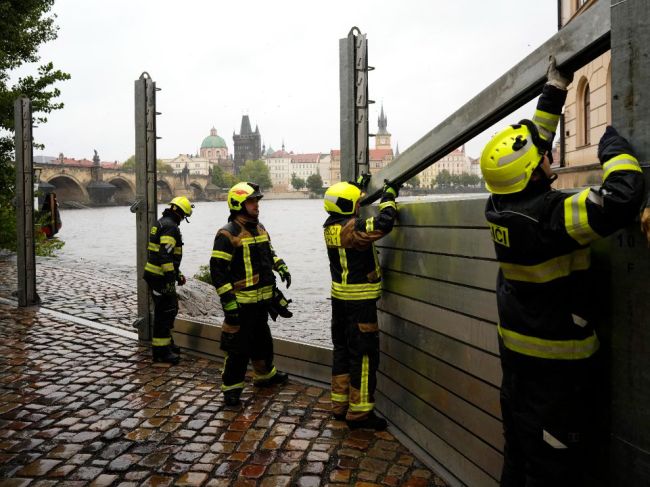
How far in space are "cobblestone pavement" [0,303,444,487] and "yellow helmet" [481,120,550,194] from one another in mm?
2131

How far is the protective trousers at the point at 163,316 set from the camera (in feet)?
22.3

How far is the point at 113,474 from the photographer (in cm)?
396

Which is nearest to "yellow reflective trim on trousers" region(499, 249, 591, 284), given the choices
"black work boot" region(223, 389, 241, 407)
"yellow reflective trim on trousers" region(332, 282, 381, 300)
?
"yellow reflective trim on trousers" region(332, 282, 381, 300)

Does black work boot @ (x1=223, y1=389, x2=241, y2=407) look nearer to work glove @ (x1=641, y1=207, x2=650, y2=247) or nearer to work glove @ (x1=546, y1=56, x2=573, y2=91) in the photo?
work glove @ (x1=546, y1=56, x2=573, y2=91)

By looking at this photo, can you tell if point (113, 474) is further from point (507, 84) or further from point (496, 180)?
point (507, 84)

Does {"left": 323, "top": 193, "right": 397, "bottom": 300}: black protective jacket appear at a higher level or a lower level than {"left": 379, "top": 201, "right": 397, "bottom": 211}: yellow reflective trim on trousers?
lower

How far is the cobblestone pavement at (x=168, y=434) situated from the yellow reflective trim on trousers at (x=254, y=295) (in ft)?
2.94

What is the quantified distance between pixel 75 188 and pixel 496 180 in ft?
306

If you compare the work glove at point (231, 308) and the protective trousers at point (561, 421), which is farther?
the work glove at point (231, 308)

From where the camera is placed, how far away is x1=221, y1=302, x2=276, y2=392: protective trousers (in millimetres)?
5402

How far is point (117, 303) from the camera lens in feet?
35.9

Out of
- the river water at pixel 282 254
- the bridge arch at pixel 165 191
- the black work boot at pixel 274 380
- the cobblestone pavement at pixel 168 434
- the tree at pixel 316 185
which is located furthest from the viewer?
the bridge arch at pixel 165 191

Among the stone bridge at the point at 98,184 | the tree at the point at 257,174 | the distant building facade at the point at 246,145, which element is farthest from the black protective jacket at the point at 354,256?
the distant building facade at the point at 246,145

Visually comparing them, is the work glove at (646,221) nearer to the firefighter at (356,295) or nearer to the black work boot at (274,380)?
the firefighter at (356,295)
